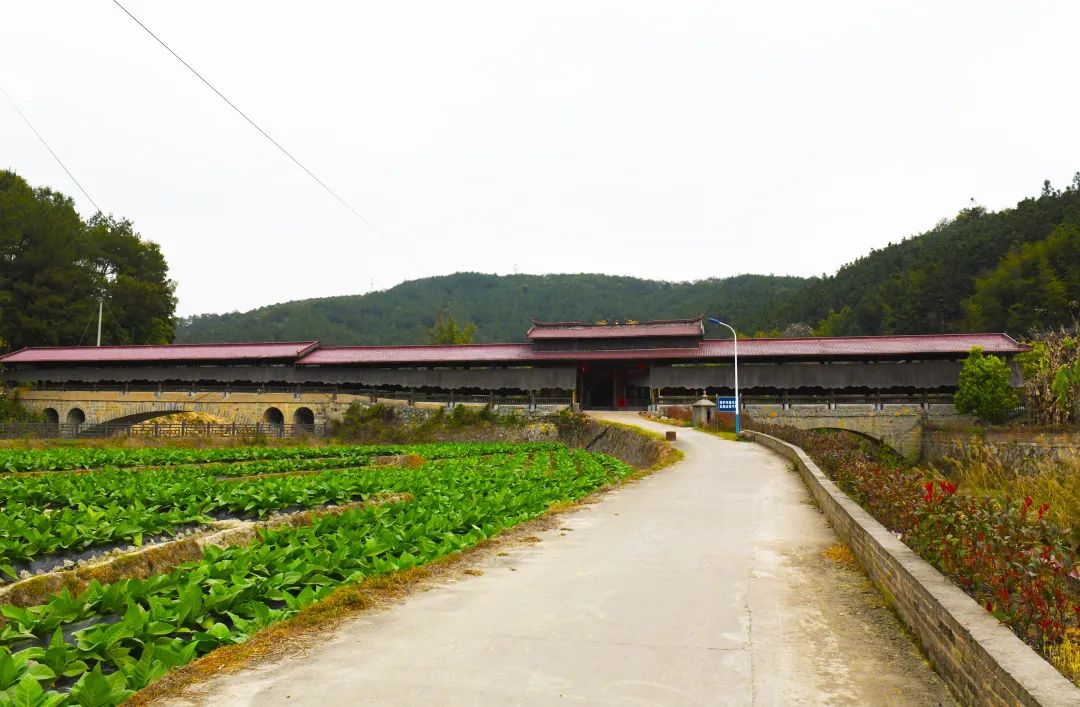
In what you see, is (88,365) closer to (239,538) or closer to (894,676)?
(239,538)

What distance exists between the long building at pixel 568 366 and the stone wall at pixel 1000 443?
517 cm

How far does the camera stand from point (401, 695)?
3.99 metres

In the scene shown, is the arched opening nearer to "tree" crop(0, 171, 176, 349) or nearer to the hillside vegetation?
"tree" crop(0, 171, 176, 349)

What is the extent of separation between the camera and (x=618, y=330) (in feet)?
153

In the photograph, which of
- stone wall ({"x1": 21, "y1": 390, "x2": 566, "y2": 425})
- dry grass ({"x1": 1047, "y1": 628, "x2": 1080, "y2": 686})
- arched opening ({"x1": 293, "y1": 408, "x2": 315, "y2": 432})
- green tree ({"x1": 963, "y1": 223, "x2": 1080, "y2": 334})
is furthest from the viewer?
green tree ({"x1": 963, "y1": 223, "x2": 1080, "y2": 334})

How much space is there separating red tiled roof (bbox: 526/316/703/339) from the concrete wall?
125 ft

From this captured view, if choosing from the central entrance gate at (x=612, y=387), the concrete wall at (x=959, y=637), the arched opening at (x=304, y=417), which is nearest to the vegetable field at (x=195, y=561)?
the concrete wall at (x=959, y=637)

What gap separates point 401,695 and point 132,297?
77694 mm

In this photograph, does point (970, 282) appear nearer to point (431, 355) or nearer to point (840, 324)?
point (840, 324)

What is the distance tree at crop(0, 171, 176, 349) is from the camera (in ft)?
194

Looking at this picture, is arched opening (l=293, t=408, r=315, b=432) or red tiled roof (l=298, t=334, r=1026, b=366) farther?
arched opening (l=293, t=408, r=315, b=432)

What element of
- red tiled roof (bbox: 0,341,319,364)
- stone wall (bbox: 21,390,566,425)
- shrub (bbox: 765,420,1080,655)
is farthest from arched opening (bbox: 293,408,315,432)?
shrub (bbox: 765,420,1080,655)

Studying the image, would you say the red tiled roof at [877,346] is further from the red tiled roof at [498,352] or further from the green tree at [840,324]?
the green tree at [840,324]

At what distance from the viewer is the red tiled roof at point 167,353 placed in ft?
156
